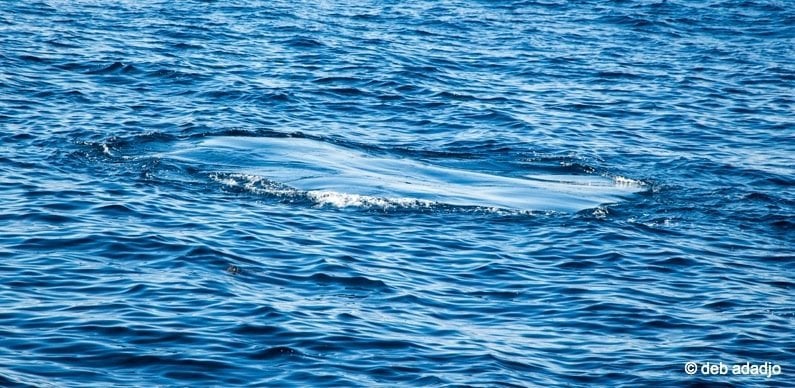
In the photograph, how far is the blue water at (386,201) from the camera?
1634 cm

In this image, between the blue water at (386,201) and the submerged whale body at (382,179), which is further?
the submerged whale body at (382,179)

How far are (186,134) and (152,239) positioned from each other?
841 cm

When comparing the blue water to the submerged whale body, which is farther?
the submerged whale body

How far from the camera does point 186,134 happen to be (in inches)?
1129

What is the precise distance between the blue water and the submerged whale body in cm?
10

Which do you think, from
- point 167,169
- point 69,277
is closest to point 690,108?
point 167,169

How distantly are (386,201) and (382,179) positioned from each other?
→ 1571mm

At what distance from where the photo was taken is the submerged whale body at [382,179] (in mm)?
24391

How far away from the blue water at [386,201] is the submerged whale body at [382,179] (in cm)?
10

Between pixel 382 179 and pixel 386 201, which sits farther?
pixel 382 179

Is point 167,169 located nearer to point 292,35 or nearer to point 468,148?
point 468,148

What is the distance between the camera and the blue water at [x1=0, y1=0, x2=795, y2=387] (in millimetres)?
16344

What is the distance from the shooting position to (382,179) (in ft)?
83.5

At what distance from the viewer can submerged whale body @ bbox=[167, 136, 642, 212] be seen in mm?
24391
